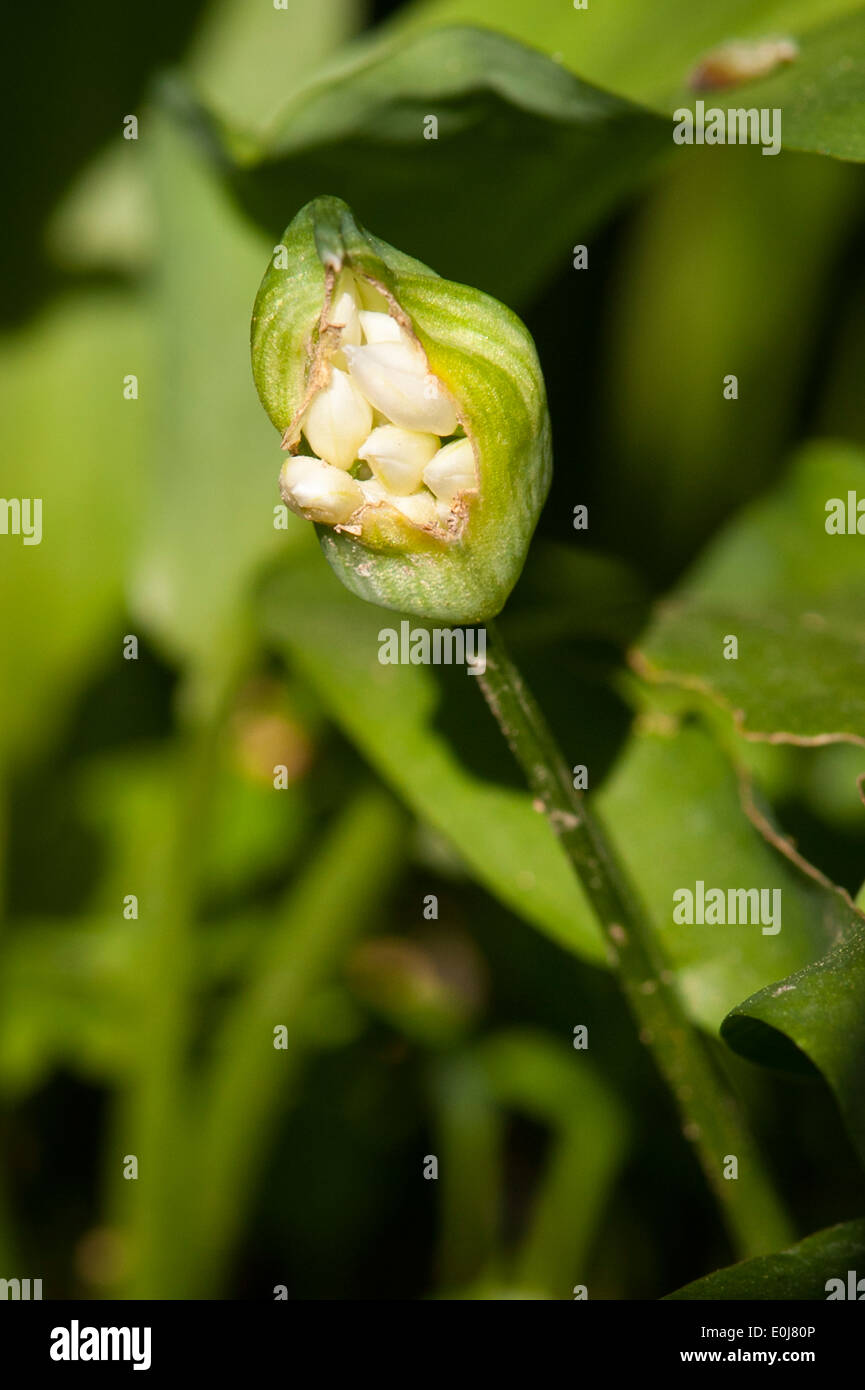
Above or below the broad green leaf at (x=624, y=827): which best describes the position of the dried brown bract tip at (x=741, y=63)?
above

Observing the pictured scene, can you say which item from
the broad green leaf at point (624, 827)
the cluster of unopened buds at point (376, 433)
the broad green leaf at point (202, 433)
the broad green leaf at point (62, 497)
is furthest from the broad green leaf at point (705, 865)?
the broad green leaf at point (62, 497)

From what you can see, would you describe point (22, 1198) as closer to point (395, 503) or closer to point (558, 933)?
point (558, 933)

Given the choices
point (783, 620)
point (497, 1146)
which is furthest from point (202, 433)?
point (497, 1146)

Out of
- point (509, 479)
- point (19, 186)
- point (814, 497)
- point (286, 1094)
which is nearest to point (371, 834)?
point (286, 1094)

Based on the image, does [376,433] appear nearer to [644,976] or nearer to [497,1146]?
[644,976]

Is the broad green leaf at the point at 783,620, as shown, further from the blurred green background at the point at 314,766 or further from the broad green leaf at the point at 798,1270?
the broad green leaf at the point at 798,1270

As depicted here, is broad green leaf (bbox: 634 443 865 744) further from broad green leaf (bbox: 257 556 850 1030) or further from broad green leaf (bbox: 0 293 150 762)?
broad green leaf (bbox: 0 293 150 762)
